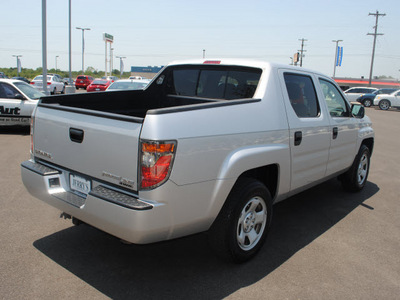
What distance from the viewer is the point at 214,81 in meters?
4.34

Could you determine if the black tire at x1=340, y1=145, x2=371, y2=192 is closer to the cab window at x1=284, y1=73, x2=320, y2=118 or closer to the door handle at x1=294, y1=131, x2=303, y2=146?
the cab window at x1=284, y1=73, x2=320, y2=118

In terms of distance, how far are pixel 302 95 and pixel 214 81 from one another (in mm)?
1040

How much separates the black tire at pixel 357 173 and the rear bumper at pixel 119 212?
12.9 ft

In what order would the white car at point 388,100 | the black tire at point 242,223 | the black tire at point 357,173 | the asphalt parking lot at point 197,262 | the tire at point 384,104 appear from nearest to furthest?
the asphalt parking lot at point 197,262
the black tire at point 242,223
the black tire at point 357,173
the white car at point 388,100
the tire at point 384,104

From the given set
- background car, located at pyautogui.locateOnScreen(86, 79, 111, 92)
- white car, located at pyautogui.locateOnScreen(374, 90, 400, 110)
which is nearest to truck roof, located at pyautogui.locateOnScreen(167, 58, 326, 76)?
background car, located at pyautogui.locateOnScreen(86, 79, 111, 92)

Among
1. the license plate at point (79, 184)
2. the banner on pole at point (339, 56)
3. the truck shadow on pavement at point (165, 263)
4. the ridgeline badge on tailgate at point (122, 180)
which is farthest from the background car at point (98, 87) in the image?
the banner on pole at point (339, 56)

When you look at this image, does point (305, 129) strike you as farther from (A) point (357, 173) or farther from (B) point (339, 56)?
(B) point (339, 56)

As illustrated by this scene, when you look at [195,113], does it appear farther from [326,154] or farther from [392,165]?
[392,165]

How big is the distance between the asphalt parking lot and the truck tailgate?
637mm

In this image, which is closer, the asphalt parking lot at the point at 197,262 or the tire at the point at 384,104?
the asphalt parking lot at the point at 197,262

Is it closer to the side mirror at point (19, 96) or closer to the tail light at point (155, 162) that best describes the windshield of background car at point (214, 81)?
the tail light at point (155, 162)

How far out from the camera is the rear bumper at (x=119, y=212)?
2654 millimetres

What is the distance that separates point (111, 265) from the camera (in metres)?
3.40

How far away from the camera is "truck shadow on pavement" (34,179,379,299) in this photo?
3047 millimetres
